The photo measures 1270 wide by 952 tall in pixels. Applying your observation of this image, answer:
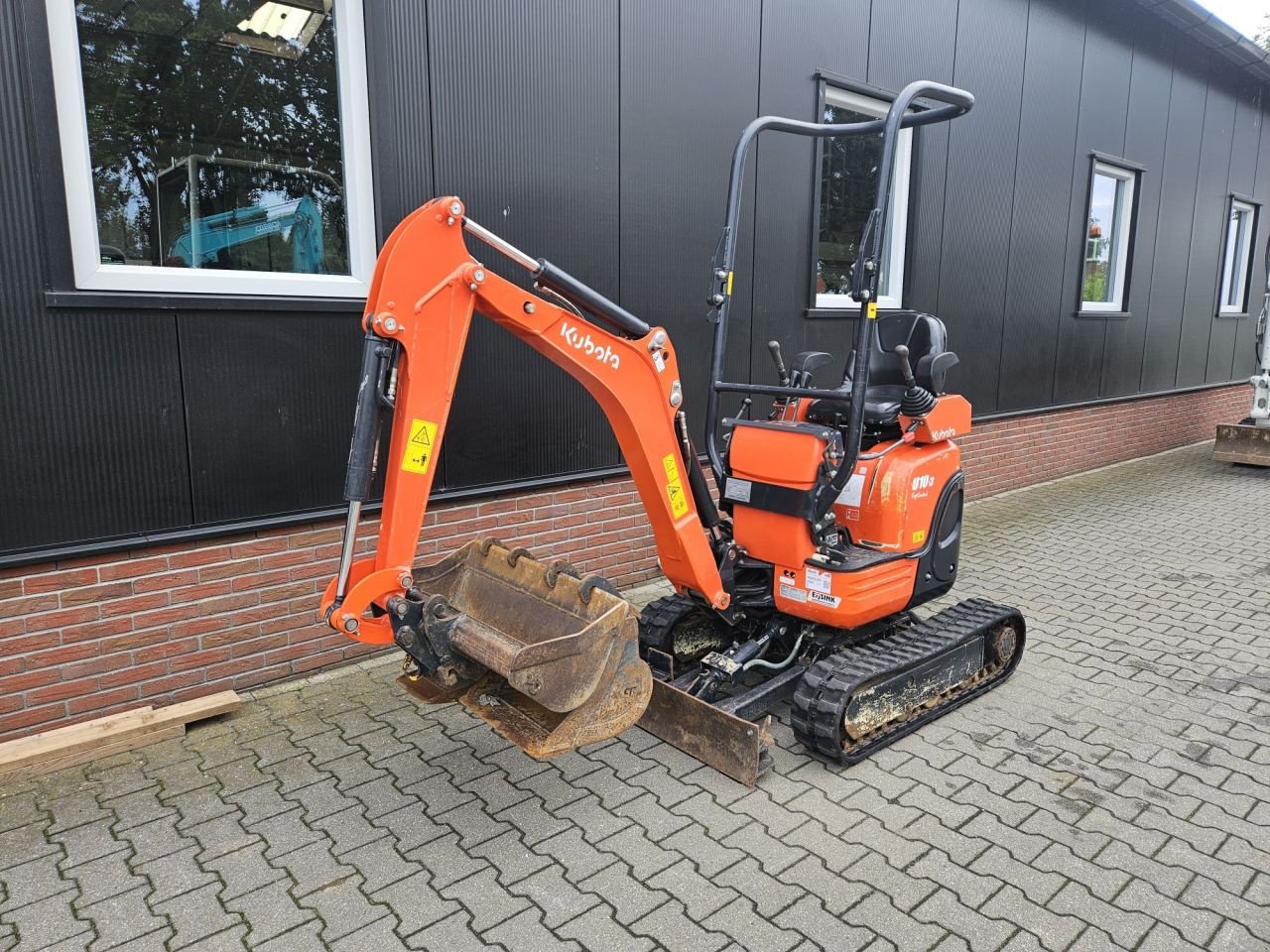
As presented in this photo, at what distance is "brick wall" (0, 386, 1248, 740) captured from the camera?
3510mm

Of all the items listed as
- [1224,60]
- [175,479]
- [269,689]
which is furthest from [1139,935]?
[1224,60]

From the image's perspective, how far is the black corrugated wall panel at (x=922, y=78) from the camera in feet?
22.0

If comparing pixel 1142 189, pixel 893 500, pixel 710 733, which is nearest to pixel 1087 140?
pixel 1142 189

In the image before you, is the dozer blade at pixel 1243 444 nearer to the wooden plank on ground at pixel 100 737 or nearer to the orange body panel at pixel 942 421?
the orange body panel at pixel 942 421

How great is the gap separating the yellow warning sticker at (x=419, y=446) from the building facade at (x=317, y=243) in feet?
4.98

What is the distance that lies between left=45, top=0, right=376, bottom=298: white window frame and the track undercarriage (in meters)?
2.34

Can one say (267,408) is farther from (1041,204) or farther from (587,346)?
(1041,204)

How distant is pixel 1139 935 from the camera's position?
99.3 inches

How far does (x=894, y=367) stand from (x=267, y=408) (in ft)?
10.1

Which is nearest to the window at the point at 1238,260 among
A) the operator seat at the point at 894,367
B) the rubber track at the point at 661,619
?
the operator seat at the point at 894,367

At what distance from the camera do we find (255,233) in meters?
4.00

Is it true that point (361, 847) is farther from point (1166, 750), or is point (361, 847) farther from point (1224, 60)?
point (1224, 60)

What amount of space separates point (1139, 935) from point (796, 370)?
2.70 metres

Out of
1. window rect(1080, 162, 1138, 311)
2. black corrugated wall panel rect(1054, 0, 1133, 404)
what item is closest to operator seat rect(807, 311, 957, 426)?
black corrugated wall panel rect(1054, 0, 1133, 404)
